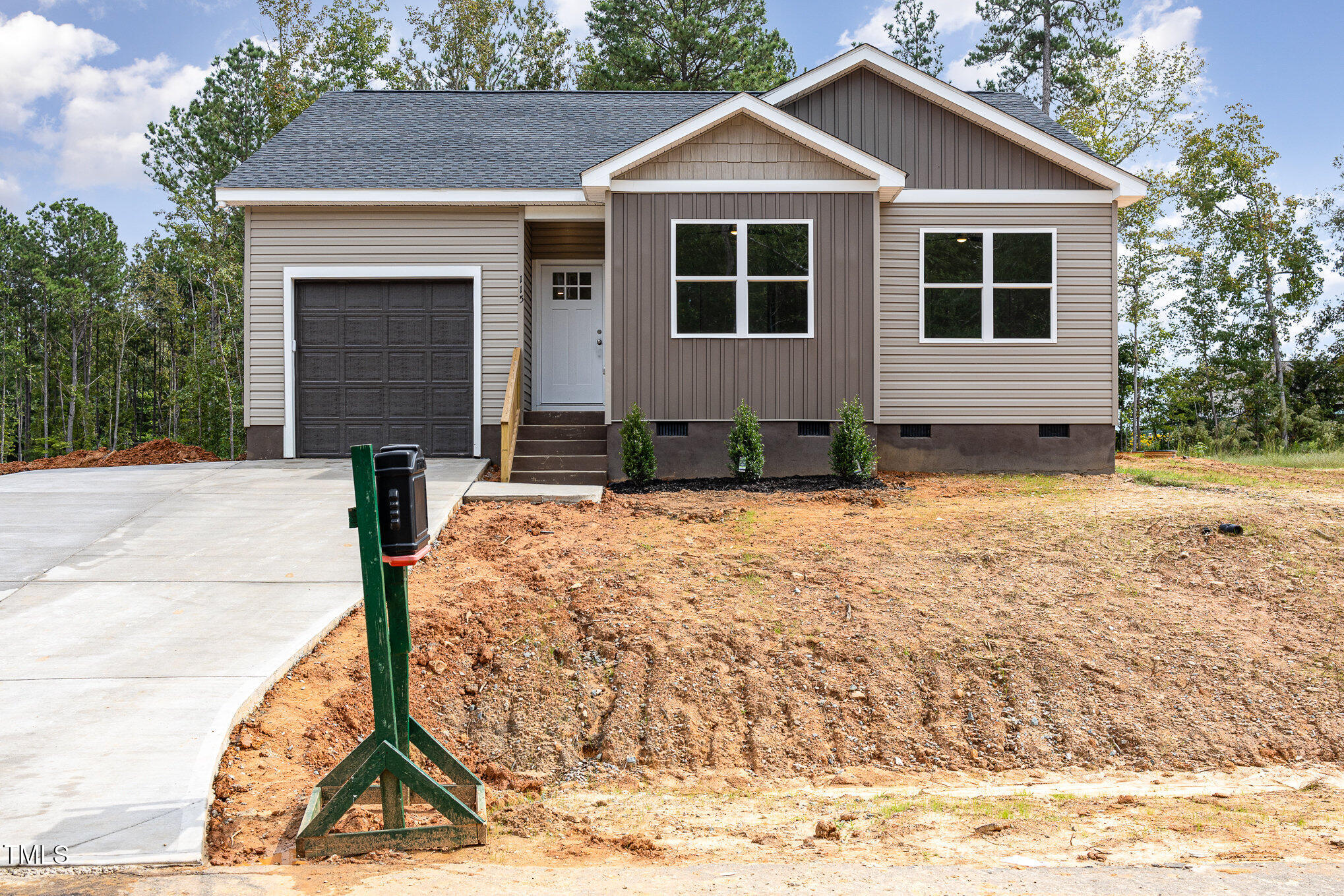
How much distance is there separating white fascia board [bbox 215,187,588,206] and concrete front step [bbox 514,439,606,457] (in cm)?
309

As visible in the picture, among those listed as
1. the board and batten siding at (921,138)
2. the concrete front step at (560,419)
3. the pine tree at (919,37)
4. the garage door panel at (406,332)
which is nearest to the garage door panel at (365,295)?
the garage door panel at (406,332)

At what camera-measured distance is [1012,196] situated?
11.4 meters

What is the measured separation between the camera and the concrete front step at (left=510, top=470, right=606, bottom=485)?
10.2 metres

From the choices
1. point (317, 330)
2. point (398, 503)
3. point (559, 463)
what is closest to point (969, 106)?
point (559, 463)

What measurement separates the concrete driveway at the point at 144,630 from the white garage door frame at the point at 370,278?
80.0 inches

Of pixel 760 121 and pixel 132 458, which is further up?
pixel 760 121

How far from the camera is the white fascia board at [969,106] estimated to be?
1116cm

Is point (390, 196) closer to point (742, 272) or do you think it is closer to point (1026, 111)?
point (742, 272)

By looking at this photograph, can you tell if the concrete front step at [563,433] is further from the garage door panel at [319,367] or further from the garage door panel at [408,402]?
the garage door panel at [319,367]

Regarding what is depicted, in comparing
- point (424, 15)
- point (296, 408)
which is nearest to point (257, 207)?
point (296, 408)

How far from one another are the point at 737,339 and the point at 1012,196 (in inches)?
167

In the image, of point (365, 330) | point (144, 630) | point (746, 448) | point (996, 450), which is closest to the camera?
point (144, 630)

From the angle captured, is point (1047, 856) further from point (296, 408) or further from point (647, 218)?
point (296, 408)

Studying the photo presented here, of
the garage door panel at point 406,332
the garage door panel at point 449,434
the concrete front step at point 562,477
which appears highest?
the garage door panel at point 406,332
